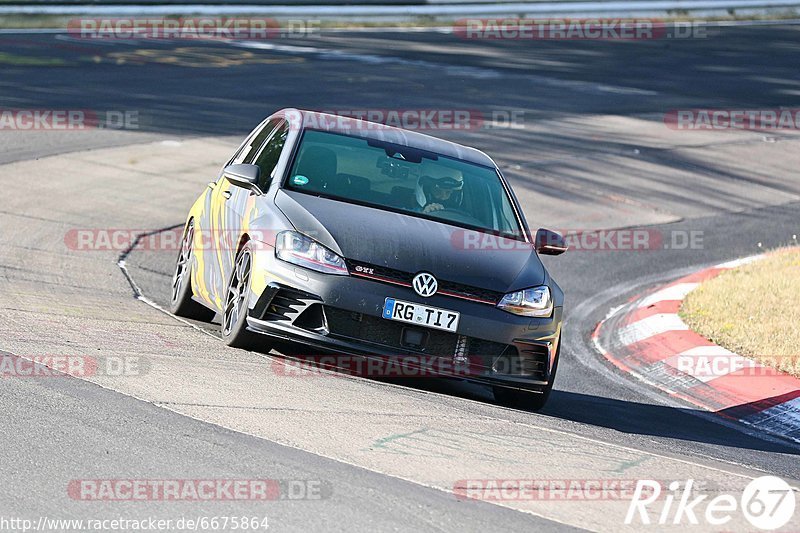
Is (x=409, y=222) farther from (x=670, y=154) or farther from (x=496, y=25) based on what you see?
(x=496, y=25)

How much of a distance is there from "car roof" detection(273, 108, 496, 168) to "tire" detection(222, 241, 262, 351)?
1272mm

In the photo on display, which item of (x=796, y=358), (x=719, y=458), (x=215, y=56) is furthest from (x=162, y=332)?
(x=215, y=56)

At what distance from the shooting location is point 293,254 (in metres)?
7.38

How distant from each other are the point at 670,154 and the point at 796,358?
1051cm

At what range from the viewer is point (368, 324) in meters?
7.21

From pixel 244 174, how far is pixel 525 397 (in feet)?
7.50

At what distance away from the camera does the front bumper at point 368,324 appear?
719 centimetres

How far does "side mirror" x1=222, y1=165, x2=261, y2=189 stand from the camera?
8.09 metres

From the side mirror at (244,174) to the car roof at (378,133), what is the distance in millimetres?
640

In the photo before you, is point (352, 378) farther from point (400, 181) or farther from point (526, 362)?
point (400, 181)

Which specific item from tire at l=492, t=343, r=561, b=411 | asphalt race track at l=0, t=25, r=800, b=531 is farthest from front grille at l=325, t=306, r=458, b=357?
tire at l=492, t=343, r=561, b=411

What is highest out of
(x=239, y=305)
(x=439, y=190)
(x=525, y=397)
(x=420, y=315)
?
(x=439, y=190)

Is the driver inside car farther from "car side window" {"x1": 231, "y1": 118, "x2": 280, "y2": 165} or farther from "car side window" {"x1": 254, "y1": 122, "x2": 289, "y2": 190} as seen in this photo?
"car side window" {"x1": 231, "y1": 118, "x2": 280, "y2": 165}

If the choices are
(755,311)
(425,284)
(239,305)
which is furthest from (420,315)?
(755,311)
